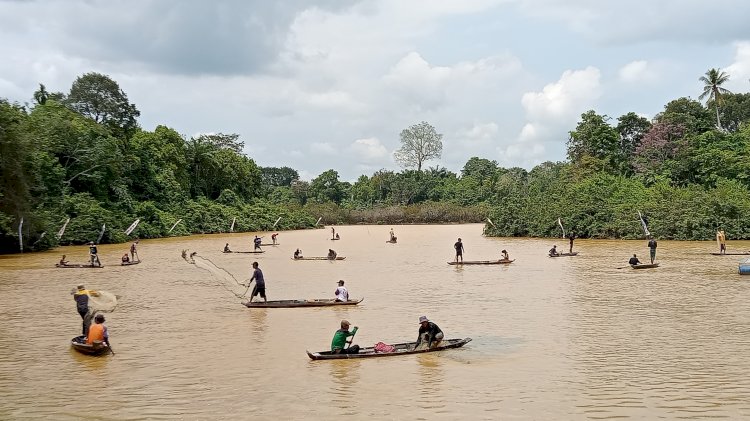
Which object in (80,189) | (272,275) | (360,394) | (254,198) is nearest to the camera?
(360,394)

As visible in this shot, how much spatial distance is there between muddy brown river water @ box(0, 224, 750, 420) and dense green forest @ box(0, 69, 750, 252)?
731 inches

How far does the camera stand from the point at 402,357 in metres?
13.4

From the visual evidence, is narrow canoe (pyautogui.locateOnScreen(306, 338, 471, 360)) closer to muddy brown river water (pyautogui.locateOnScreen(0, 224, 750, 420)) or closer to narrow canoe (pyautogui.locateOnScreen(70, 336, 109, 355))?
muddy brown river water (pyautogui.locateOnScreen(0, 224, 750, 420))

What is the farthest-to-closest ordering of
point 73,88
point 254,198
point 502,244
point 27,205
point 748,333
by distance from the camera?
point 254,198 < point 73,88 < point 502,244 < point 27,205 < point 748,333

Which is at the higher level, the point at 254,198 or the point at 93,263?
the point at 254,198

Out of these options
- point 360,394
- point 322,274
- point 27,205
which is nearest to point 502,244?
point 322,274

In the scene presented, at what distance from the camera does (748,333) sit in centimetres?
1497

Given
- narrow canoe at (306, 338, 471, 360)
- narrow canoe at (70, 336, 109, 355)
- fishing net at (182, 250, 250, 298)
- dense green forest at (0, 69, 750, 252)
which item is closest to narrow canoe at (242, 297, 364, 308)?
fishing net at (182, 250, 250, 298)

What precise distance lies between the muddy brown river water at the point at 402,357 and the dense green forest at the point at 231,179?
1857cm

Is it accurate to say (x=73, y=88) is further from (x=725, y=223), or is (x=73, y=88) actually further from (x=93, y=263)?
(x=725, y=223)

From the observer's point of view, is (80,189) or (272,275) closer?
(272,275)

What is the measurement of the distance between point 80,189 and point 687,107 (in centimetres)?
5745

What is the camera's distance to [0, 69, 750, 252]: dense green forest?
4519cm

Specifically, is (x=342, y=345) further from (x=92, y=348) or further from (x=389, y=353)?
(x=92, y=348)
